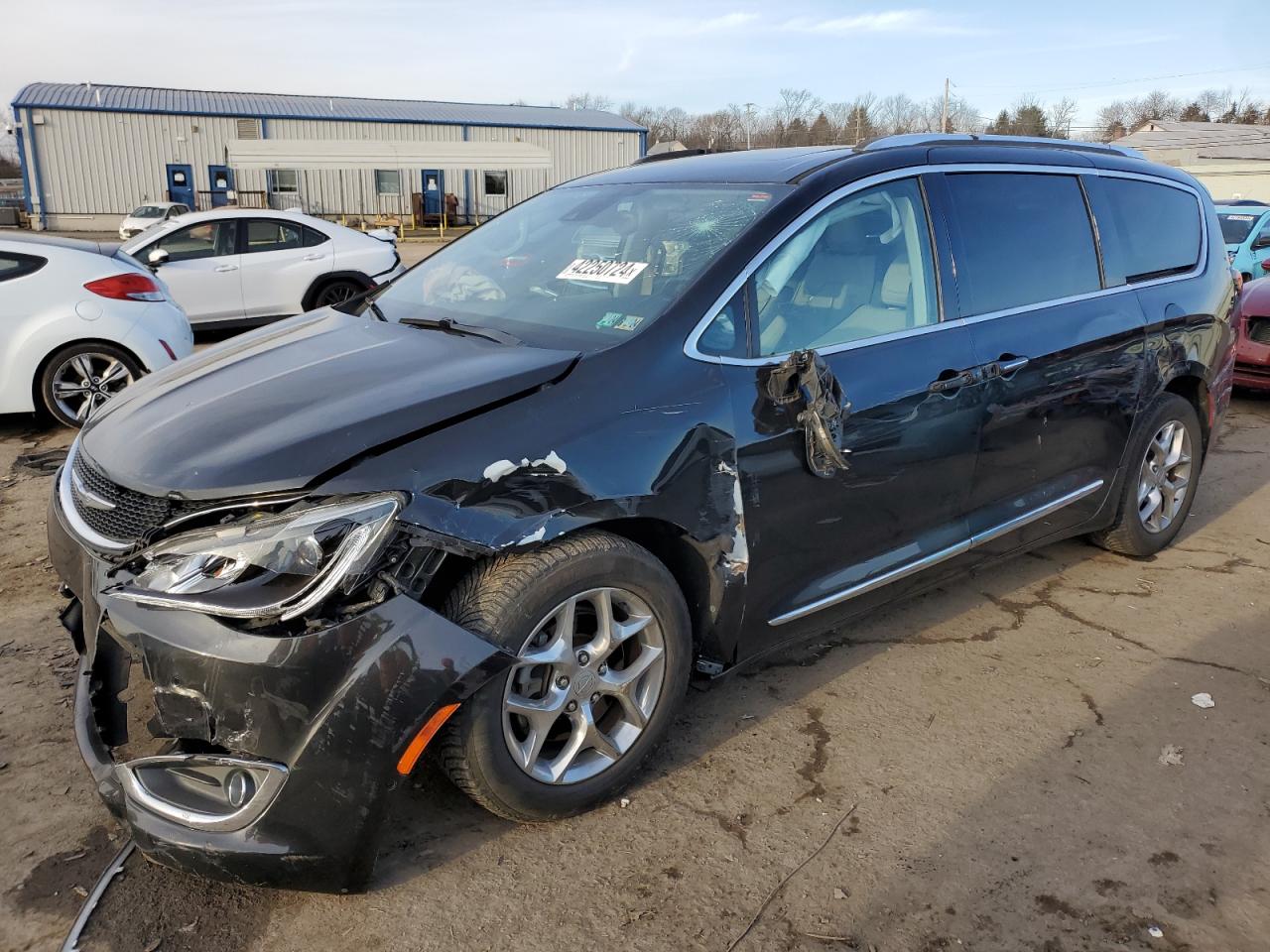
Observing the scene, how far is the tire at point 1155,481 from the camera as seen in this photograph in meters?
4.48

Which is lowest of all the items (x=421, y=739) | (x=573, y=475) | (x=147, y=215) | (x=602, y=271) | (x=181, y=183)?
(x=147, y=215)

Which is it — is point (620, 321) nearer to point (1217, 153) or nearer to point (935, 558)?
point (935, 558)

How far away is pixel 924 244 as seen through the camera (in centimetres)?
351

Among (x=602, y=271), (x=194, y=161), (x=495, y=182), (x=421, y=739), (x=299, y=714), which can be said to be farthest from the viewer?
(x=495, y=182)

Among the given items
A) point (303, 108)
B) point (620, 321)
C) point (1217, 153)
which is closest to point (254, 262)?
point (620, 321)

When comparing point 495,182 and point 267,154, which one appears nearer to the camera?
point 267,154

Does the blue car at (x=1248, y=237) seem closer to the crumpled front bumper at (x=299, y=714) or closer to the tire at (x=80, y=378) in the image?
the tire at (x=80, y=378)

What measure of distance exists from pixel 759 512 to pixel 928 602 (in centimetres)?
170

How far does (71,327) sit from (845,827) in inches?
247

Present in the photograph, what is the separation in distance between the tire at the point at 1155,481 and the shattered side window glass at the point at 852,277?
1.63m

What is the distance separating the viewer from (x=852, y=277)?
10.8 ft

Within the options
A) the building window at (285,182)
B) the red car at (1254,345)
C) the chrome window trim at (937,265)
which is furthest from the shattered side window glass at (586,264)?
the building window at (285,182)

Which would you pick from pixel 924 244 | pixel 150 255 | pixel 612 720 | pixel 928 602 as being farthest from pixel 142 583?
pixel 150 255

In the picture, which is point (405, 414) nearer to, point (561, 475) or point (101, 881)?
point (561, 475)
